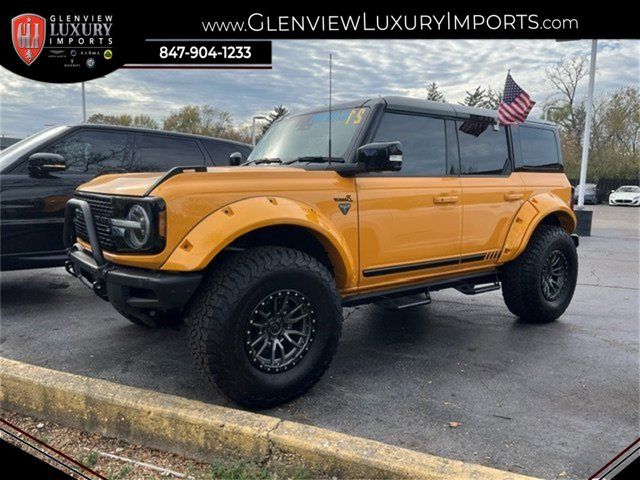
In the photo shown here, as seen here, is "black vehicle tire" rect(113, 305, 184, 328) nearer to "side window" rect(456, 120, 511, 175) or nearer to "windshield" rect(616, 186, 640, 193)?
"side window" rect(456, 120, 511, 175)

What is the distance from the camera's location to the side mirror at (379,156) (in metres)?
3.22

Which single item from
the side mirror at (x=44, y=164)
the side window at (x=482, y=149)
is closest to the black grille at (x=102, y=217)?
the side mirror at (x=44, y=164)

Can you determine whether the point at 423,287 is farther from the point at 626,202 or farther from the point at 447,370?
the point at 626,202

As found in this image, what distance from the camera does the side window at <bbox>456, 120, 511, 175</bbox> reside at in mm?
4363

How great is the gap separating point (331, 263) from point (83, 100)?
17579 millimetres

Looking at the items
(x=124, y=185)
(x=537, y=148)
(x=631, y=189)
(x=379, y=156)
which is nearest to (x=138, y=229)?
(x=124, y=185)

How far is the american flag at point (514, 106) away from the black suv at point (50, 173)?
2644mm

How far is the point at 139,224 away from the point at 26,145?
11.5 ft

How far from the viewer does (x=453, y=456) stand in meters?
2.54

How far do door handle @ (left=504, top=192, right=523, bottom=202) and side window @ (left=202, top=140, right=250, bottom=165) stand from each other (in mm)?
3755

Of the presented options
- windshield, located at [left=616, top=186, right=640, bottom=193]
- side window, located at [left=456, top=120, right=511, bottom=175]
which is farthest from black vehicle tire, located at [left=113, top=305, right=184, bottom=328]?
windshield, located at [left=616, top=186, right=640, bottom=193]

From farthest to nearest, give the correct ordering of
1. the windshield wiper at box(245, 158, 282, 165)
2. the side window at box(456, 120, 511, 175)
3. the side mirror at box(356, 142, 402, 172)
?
the side window at box(456, 120, 511, 175)
the windshield wiper at box(245, 158, 282, 165)
the side mirror at box(356, 142, 402, 172)

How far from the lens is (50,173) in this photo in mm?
5199

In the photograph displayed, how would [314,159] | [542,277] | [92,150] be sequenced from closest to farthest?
[314,159] < [542,277] < [92,150]
